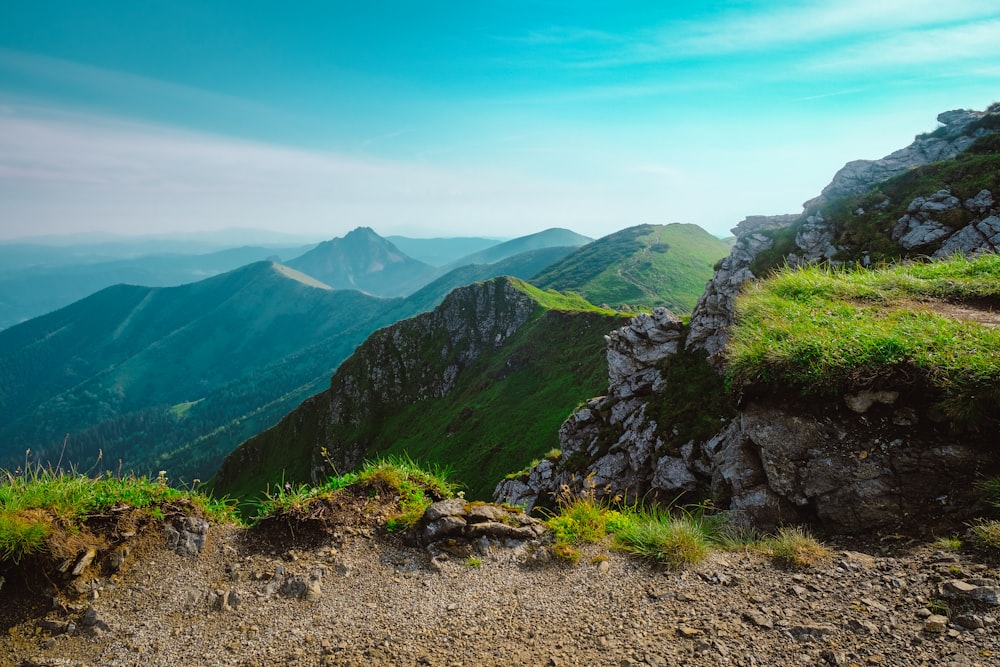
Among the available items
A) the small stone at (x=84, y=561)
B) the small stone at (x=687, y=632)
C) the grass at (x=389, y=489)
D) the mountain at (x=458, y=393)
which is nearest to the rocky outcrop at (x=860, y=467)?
the small stone at (x=687, y=632)

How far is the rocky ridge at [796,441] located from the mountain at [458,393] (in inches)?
1373

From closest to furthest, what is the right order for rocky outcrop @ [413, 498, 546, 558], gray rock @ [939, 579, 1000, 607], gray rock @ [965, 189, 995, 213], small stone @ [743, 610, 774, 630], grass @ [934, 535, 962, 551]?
gray rock @ [939, 579, 1000, 607] → small stone @ [743, 610, 774, 630] → grass @ [934, 535, 962, 551] → rocky outcrop @ [413, 498, 546, 558] → gray rock @ [965, 189, 995, 213]

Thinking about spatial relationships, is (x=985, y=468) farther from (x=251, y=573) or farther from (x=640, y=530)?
(x=251, y=573)

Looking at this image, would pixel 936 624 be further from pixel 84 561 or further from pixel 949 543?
pixel 84 561

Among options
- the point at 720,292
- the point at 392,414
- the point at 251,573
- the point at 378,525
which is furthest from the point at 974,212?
the point at 392,414

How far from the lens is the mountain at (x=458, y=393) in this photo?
271 ft

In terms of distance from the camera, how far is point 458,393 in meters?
126

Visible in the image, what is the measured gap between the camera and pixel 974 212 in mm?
31625

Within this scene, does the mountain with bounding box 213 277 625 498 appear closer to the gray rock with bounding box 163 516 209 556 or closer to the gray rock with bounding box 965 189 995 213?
the gray rock with bounding box 965 189 995 213

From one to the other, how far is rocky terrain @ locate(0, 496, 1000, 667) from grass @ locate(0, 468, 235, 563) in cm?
46

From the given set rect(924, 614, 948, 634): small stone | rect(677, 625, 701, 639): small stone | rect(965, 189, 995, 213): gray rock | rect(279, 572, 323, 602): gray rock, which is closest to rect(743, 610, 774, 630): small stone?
rect(677, 625, 701, 639): small stone

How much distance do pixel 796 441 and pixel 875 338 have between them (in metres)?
2.60

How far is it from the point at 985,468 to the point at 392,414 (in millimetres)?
135118

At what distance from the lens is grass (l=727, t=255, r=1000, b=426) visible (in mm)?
8070
